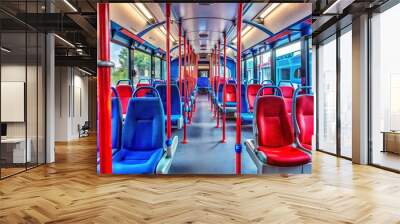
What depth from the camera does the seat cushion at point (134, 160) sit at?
4.21 meters

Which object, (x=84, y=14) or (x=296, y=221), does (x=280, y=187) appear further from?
(x=84, y=14)

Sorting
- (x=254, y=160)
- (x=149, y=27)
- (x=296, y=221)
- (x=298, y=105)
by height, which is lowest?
(x=296, y=221)

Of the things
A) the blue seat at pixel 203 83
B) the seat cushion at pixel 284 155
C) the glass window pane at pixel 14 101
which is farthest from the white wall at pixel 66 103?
the seat cushion at pixel 284 155

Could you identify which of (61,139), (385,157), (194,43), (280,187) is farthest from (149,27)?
(61,139)

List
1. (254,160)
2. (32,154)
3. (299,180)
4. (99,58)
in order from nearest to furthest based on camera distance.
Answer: (99,58) < (254,160) < (299,180) < (32,154)

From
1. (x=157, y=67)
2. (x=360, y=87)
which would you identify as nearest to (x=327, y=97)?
(x=360, y=87)

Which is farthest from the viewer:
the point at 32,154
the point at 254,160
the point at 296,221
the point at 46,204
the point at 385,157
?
the point at 32,154

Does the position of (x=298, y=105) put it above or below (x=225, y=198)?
above

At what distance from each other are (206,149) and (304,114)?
4.54ft

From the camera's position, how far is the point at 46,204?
3645mm

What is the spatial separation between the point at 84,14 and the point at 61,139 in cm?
663

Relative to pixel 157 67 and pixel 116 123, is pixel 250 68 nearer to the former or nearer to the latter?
pixel 157 67

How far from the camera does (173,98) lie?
4402 millimetres

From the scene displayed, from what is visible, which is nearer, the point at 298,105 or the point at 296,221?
the point at 296,221
